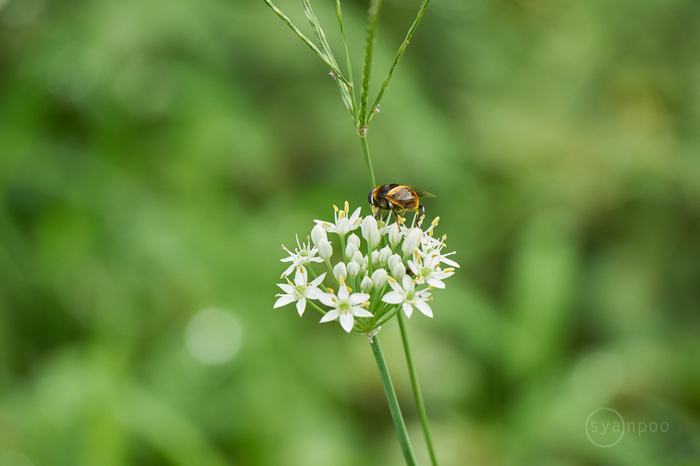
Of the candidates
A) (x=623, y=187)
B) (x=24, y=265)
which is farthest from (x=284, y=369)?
(x=623, y=187)

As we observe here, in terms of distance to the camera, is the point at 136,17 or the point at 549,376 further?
the point at 136,17

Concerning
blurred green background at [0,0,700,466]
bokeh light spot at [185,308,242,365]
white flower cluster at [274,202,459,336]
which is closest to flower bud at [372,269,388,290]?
white flower cluster at [274,202,459,336]

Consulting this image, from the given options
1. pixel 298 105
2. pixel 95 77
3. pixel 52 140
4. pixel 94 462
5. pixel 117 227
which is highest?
pixel 298 105

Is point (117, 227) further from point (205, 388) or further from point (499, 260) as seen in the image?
point (499, 260)

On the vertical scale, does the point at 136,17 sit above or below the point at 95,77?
above

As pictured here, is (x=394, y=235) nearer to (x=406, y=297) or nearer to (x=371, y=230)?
(x=371, y=230)

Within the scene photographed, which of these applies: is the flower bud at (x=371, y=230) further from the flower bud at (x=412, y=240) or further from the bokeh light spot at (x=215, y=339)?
the bokeh light spot at (x=215, y=339)

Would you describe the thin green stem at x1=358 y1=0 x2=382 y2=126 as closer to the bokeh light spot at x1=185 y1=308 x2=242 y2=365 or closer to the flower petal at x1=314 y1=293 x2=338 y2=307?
the flower petal at x1=314 y1=293 x2=338 y2=307
